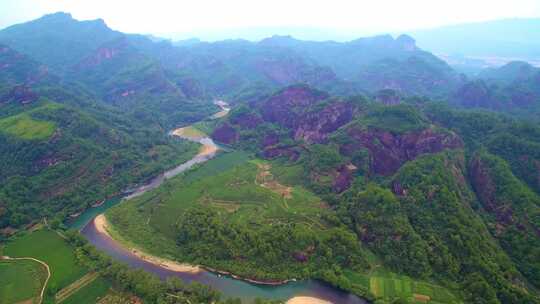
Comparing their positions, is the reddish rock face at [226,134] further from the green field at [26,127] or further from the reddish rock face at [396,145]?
the green field at [26,127]

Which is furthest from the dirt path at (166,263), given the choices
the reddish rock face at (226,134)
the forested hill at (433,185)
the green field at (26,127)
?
the reddish rock face at (226,134)

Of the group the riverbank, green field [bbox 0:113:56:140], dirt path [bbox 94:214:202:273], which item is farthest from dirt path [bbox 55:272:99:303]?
green field [bbox 0:113:56:140]

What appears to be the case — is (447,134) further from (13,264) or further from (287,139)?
(13,264)

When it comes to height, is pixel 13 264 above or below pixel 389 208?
below

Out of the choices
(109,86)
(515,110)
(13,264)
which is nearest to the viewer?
(13,264)

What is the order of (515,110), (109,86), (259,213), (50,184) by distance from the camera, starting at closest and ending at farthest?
(259,213) → (50,184) → (515,110) → (109,86)

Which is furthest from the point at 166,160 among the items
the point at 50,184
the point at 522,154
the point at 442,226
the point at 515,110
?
the point at 515,110

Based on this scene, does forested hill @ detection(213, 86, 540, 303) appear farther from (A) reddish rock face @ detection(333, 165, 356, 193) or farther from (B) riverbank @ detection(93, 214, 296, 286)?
(B) riverbank @ detection(93, 214, 296, 286)
